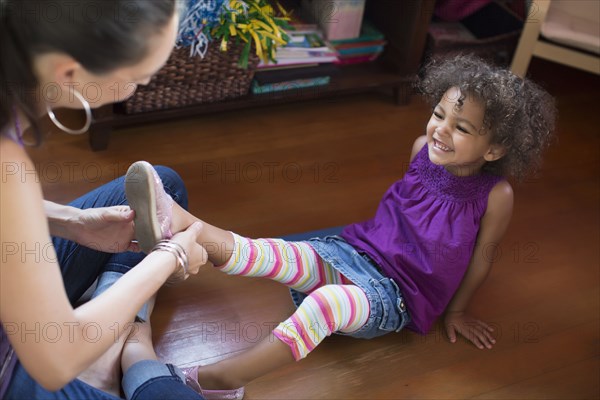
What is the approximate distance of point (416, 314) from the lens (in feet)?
4.10

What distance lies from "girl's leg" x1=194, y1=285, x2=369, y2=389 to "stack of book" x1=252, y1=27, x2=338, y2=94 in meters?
0.82

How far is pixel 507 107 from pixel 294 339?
0.58 metres

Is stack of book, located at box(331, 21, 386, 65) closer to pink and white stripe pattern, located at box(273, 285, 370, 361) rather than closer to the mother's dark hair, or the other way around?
pink and white stripe pattern, located at box(273, 285, 370, 361)

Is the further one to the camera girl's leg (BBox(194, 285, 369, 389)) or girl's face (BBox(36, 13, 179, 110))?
girl's leg (BBox(194, 285, 369, 389))

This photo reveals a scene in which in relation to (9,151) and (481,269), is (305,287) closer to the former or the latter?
(481,269)

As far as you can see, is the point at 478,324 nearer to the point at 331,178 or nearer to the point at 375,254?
the point at 375,254

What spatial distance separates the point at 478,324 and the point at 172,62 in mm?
985

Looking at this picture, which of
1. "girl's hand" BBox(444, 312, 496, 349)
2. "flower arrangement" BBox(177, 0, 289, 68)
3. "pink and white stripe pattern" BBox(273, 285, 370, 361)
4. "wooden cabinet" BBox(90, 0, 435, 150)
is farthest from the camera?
"wooden cabinet" BBox(90, 0, 435, 150)

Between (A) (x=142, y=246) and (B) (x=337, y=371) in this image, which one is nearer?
(A) (x=142, y=246)

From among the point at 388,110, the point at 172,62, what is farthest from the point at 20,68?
the point at 388,110

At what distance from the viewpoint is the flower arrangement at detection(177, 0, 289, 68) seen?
1520 mm

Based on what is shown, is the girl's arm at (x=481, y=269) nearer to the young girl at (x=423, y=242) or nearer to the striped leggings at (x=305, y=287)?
the young girl at (x=423, y=242)

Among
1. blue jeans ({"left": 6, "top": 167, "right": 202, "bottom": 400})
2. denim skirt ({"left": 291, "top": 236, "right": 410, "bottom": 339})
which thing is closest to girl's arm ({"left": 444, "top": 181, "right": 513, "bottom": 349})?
denim skirt ({"left": 291, "top": 236, "right": 410, "bottom": 339})

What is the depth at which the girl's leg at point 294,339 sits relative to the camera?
1.11 m
